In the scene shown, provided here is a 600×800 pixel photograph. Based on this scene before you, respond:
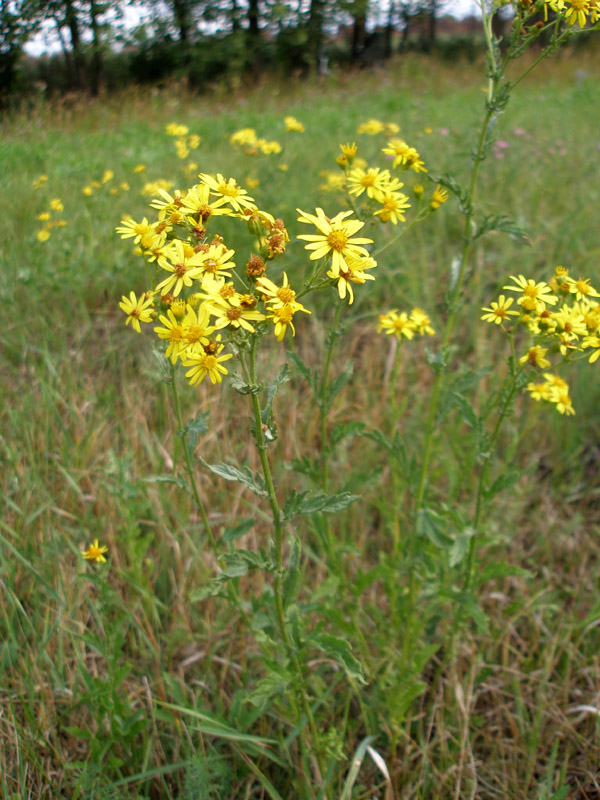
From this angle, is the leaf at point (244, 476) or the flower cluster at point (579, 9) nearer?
the leaf at point (244, 476)

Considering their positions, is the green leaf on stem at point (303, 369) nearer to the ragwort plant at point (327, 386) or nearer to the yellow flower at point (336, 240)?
the ragwort plant at point (327, 386)

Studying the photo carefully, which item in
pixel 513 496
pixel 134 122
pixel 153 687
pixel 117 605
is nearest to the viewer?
pixel 153 687

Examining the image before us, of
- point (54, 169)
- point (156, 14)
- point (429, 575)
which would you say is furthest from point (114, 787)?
point (156, 14)

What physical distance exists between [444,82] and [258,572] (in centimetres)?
1200

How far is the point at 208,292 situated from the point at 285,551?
53.8 inches

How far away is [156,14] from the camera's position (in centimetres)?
745

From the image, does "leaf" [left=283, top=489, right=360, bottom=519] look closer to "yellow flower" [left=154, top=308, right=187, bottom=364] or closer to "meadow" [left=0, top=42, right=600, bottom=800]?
"meadow" [left=0, top=42, right=600, bottom=800]

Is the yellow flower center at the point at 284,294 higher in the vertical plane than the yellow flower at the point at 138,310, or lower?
higher

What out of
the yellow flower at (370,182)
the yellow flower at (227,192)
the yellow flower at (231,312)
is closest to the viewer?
the yellow flower at (231,312)

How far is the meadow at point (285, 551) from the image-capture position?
164cm

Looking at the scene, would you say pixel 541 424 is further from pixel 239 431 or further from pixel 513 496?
pixel 239 431

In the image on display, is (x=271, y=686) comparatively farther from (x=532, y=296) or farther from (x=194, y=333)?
(x=532, y=296)

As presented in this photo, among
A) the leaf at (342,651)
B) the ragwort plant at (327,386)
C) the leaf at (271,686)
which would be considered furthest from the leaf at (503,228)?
→ the leaf at (271,686)

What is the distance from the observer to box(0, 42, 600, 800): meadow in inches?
64.4
